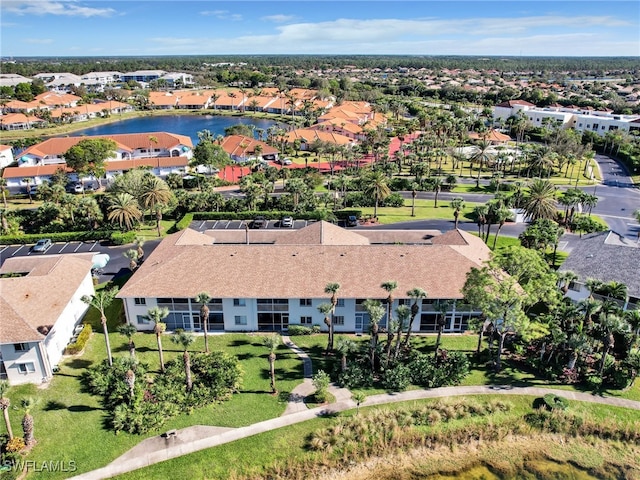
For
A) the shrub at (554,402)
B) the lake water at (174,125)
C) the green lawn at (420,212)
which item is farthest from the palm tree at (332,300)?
the lake water at (174,125)

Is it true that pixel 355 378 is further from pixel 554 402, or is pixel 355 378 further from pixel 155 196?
pixel 155 196

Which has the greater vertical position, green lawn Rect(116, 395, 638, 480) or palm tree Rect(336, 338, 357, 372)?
palm tree Rect(336, 338, 357, 372)

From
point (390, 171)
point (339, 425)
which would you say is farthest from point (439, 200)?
point (339, 425)

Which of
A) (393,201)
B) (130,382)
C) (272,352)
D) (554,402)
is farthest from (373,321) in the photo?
(393,201)

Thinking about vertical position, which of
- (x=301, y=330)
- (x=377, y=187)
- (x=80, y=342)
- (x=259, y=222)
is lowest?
(x=301, y=330)

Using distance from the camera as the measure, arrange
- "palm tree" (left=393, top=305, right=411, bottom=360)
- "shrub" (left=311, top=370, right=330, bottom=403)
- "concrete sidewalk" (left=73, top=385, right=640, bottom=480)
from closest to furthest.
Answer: "concrete sidewalk" (left=73, top=385, right=640, bottom=480) → "shrub" (left=311, top=370, right=330, bottom=403) → "palm tree" (left=393, top=305, right=411, bottom=360)

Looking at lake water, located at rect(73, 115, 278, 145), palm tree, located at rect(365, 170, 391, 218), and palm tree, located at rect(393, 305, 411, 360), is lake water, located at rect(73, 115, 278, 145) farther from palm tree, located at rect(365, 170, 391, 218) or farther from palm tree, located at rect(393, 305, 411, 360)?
palm tree, located at rect(393, 305, 411, 360)

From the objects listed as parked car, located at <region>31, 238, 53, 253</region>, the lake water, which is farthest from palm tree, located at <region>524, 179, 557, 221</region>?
the lake water
